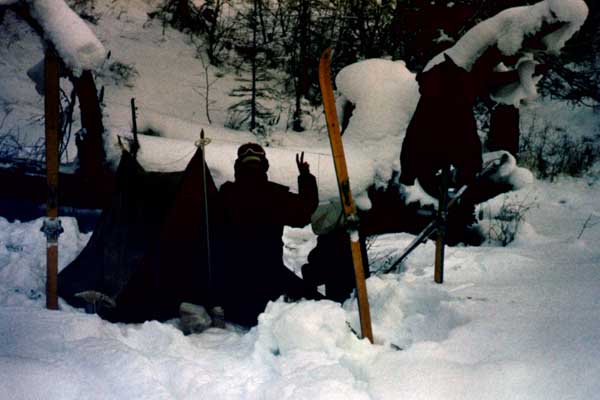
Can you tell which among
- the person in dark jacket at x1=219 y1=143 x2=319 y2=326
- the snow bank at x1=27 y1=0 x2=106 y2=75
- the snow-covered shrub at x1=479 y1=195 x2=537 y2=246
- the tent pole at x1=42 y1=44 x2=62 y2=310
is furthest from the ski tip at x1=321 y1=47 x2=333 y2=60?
the snow-covered shrub at x1=479 y1=195 x2=537 y2=246

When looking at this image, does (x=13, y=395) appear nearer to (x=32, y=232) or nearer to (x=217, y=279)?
(x=217, y=279)

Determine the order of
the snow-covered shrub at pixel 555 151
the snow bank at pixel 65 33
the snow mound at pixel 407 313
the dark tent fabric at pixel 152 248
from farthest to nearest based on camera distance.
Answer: the snow-covered shrub at pixel 555 151, the dark tent fabric at pixel 152 248, the snow bank at pixel 65 33, the snow mound at pixel 407 313

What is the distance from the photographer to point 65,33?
3439mm

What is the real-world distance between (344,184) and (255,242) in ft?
3.67

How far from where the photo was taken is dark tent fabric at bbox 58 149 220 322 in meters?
3.88

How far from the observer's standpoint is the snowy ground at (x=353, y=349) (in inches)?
90.3

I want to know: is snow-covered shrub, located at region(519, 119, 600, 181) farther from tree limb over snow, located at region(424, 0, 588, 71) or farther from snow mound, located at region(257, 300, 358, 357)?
snow mound, located at region(257, 300, 358, 357)

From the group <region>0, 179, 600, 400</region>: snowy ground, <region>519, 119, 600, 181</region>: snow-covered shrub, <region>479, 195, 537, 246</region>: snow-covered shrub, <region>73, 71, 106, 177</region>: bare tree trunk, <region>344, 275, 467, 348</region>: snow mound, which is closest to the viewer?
<region>0, 179, 600, 400</region>: snowy ground

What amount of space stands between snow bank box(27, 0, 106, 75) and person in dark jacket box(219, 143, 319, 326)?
1.27 metres

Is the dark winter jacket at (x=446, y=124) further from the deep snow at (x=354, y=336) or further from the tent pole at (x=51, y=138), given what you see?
the tent pole at (x=51, y=138)

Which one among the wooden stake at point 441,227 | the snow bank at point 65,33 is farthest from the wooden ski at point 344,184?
the snow bank at point 65,33

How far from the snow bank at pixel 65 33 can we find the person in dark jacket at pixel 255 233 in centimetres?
127

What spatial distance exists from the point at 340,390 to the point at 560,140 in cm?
900

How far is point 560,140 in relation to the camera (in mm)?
9695
